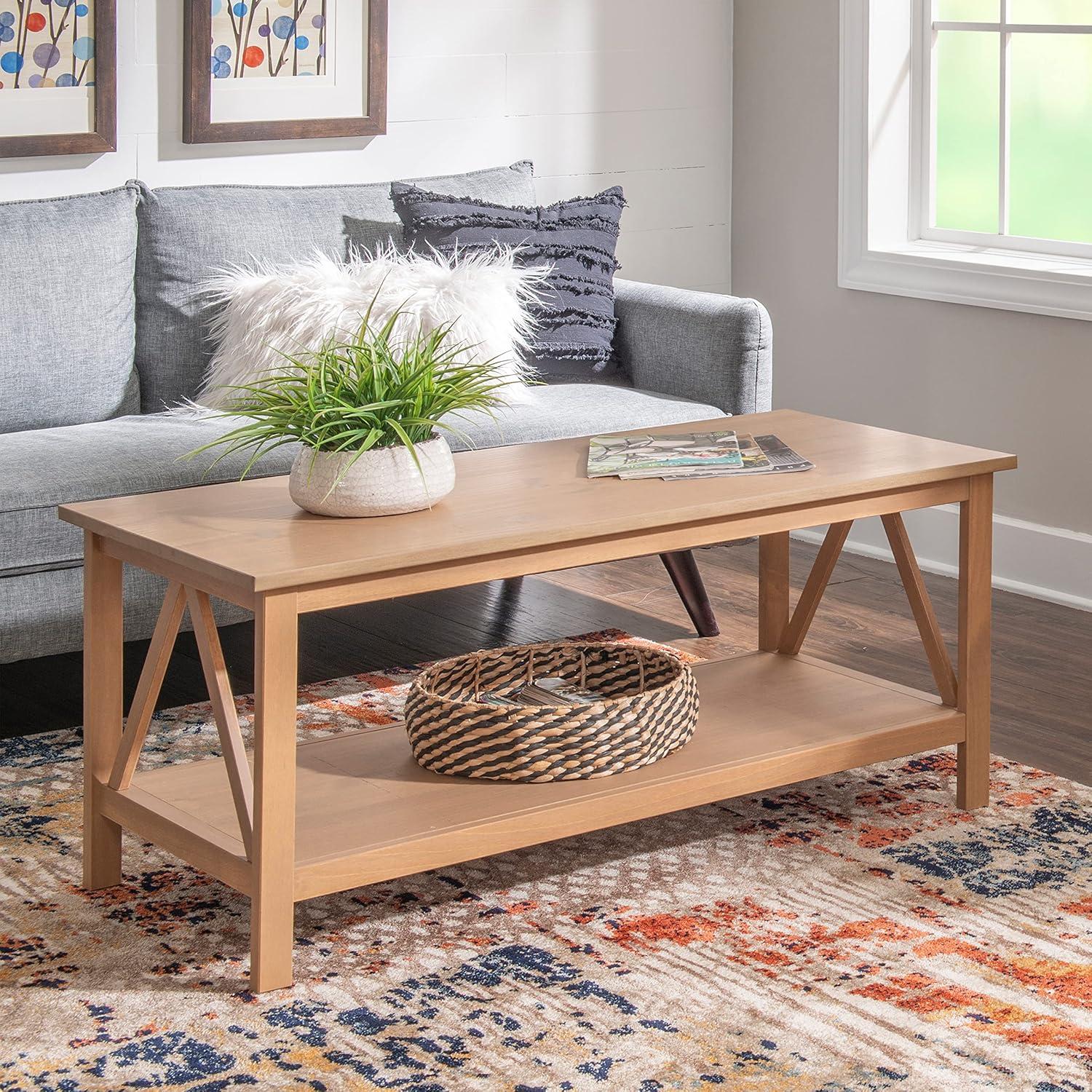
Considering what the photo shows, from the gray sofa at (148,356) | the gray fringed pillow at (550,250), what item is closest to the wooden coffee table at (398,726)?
the gray sofa at (148,356)

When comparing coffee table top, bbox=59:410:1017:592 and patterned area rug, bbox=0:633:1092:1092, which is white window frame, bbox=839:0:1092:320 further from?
patterned area rug, bbox=0:633:1092:1092

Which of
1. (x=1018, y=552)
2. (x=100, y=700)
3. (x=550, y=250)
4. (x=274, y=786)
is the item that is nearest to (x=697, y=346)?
(x=550, y=250)

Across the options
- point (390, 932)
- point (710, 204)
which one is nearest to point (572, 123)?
point (710, 204)

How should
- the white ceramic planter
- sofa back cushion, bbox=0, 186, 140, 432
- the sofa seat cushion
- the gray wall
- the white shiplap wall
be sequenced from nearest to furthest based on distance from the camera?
1. the white ceramic planter
2. the sofa seat cushion
3. sofa back cushion, bbox=0, 186, 140, 432
4. the white shiplap wall
5. the gray wall

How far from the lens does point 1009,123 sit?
3982 mm

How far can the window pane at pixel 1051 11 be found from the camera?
3.77 meters

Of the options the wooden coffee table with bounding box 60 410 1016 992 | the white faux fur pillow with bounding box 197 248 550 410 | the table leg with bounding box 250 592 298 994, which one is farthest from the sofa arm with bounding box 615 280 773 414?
the table leg with bounding box 250 592 298 994

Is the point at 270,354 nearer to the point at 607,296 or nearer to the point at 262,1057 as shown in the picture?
the point at 607,296

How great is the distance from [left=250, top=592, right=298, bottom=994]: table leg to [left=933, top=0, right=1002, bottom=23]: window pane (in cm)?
272

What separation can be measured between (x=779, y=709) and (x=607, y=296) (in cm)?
144

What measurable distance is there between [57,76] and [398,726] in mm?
1755

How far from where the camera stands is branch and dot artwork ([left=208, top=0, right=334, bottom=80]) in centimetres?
371

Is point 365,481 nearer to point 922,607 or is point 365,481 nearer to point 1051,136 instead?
point 922,607

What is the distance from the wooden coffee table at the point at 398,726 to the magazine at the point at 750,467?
0.03m
